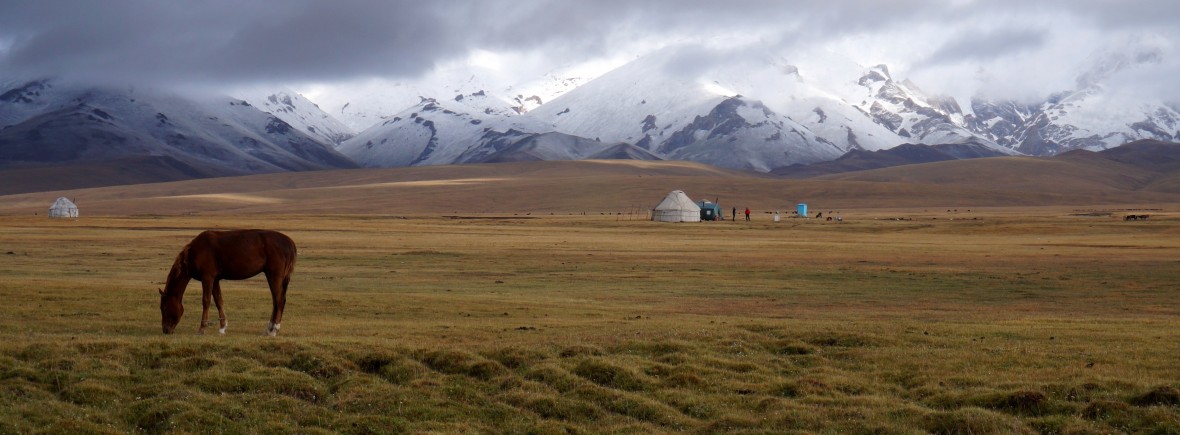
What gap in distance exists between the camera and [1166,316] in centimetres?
2605

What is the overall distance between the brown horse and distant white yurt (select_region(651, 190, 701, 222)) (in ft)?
319

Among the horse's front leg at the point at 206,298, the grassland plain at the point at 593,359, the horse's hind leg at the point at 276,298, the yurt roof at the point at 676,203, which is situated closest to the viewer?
the grassland plain at the point at 593,359

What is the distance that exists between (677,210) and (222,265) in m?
98.5

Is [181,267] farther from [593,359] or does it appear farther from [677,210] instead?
[677,210]

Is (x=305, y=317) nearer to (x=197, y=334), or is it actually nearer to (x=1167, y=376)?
(x=197, y=334)

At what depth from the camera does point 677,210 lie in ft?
381

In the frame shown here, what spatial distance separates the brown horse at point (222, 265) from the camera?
18.9 meters

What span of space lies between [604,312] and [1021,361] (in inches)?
442

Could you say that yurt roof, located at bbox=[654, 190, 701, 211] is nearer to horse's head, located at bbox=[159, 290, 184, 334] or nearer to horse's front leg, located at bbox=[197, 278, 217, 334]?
horse's front leg, located at bbox=[197, 278, 217, 334]

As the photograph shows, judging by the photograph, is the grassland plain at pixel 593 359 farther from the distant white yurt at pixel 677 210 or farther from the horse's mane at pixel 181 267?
the distant white yurt at pixel 677 210

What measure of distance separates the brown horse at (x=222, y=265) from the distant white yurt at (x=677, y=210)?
97198 millimetres

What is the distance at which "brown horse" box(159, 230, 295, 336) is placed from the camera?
18922mm

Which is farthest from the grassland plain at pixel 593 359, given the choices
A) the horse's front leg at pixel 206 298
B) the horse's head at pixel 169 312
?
the horse's front leg at pixel 206 298

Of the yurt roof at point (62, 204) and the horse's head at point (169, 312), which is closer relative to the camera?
the horse's head at point (169, 312)
